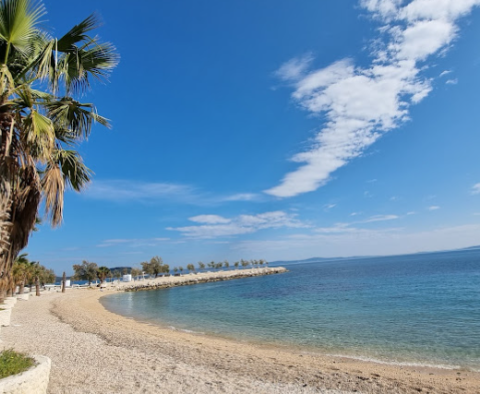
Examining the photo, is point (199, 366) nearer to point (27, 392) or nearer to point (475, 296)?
point (27, 392)

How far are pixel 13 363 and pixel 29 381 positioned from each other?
0.50 metres

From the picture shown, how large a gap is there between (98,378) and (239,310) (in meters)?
17.4

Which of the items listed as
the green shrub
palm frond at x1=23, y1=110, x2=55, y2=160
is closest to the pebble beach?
the green shrub

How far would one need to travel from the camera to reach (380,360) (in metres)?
9.84

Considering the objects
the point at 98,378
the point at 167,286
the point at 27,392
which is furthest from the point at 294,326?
the point at 167,286

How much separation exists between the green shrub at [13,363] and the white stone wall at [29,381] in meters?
0.12

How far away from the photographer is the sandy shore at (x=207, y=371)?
6.29 m

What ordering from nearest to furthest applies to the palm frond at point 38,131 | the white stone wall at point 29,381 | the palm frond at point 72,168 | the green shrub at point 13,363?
the white stone wall at point 29,381
the green shrub at point 13,363
the palm frond at point 38,131
the palm frond at point 72,168

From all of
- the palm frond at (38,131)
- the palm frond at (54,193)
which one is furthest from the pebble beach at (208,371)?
the palm frond at (38,131)

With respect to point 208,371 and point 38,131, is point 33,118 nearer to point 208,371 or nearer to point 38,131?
point 38,131

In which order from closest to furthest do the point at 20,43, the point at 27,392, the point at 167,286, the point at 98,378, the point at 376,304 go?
the point at 27,392 → the point at 20,43 → the point at 98,378 → the point at 376,304 → the point at 167,286

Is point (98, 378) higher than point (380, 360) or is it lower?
higher

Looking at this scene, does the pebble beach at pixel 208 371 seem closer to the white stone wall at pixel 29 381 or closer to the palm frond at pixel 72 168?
the white stone wall at pixel 29 381

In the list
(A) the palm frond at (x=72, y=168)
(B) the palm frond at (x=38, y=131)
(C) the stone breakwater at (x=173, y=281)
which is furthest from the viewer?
(C) the stone breakwater at (x=173, y=281)
